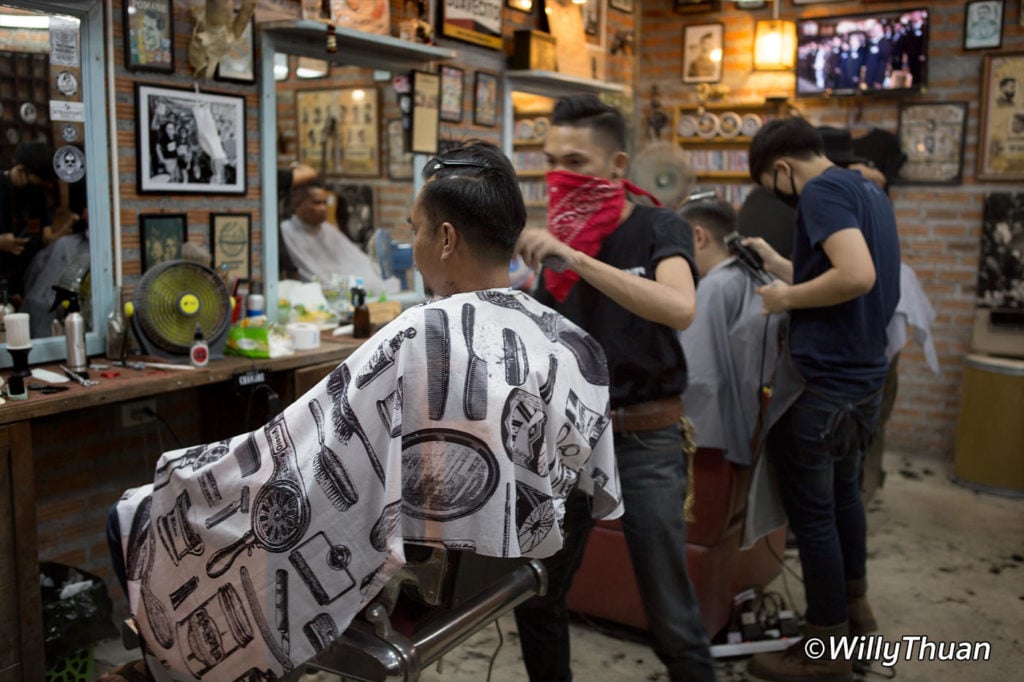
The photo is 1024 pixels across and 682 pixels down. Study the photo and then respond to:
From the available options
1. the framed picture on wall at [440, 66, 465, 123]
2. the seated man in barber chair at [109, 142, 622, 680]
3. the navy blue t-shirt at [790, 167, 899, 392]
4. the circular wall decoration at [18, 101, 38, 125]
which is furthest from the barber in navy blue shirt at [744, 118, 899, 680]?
the circular wall decoration at [18, 101, 38, 125]

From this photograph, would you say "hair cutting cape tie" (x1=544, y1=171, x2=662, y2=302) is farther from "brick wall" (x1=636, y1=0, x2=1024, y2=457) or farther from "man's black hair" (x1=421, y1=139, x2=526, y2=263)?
"brick wall" (x1=636, y1=0, x2=1024, y2=457)

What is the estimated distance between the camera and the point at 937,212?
4.92 meters

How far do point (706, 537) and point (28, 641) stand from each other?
1847 millimetres

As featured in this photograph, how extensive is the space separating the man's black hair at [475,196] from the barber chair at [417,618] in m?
0.56

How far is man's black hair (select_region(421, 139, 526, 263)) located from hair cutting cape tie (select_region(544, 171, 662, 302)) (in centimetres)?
44

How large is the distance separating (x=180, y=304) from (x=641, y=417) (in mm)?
1437

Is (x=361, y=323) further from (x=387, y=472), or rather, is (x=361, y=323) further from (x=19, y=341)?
(x=387, y=472)

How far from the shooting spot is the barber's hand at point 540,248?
185 cm

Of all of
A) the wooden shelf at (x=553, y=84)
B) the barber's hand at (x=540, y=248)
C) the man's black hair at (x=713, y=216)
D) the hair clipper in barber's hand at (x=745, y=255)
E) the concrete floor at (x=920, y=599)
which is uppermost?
the wooden shelf at (x=553, y=84)

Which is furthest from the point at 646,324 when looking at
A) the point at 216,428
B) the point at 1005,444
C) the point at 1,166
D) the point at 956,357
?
the point at 956,357

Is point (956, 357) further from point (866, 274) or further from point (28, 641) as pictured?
point (28, 641)

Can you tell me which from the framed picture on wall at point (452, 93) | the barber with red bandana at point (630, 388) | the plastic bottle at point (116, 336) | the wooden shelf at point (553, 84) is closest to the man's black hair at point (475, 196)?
the barber with red bandana at point (630, 388)

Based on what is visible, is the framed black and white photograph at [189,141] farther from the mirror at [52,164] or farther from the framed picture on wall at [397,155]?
the framed picture on wall at [397,155]

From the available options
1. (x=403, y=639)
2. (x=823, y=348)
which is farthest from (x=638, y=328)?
(x=403, y=639)
